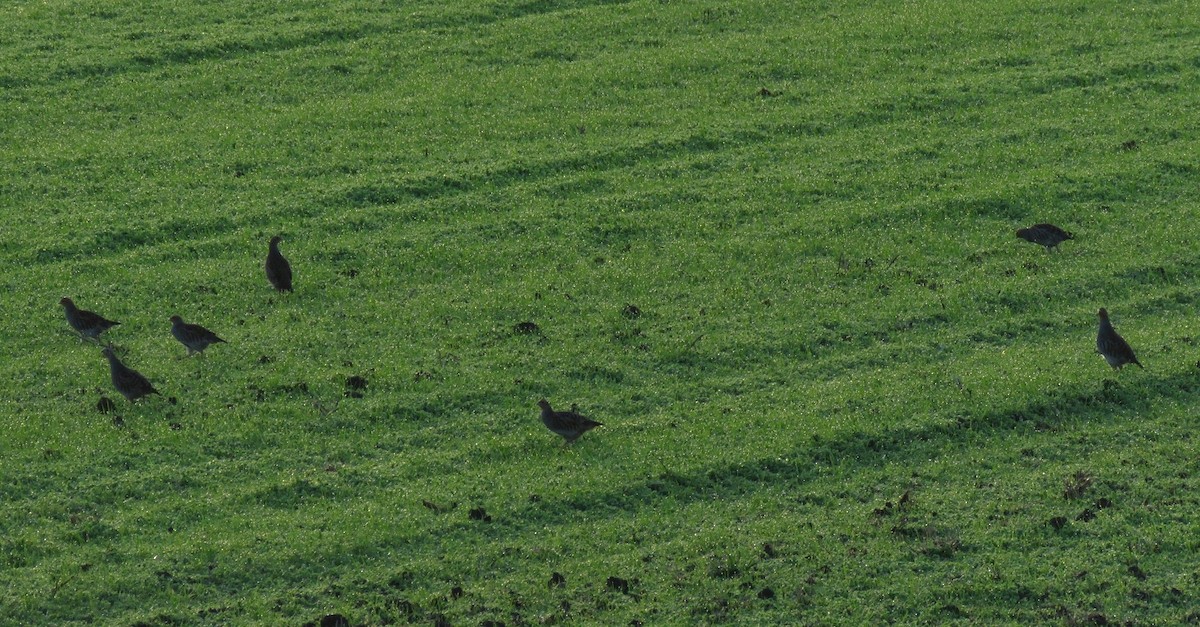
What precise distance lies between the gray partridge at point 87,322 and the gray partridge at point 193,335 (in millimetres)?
1044

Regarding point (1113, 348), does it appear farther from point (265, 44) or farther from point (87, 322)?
point (265, 44)

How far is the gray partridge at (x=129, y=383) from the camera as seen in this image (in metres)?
18.5

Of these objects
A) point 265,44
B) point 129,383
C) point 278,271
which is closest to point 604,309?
point 278,271

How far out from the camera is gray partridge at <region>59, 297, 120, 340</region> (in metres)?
20.1

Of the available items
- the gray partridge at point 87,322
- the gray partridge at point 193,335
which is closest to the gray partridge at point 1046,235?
the gray partridge at point 193,335

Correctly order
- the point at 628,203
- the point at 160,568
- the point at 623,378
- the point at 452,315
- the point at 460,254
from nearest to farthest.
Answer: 1. the point at 160,568
2. the point at 623,378
3. the point at 452,315
4. the point at 460,254
5. the point at 628,203

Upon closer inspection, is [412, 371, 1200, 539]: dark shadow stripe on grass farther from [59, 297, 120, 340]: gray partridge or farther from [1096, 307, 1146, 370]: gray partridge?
[59, 297, 120, 340]: gray partridge

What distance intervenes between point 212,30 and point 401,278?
11.6m

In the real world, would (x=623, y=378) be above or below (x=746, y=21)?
below

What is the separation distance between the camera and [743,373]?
19.2 metres

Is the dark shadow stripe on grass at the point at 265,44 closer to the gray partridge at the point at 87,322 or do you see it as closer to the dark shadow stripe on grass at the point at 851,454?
the gray partridge at the point at 87,322

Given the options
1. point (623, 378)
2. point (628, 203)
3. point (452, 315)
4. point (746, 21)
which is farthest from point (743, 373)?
point (746, 21)

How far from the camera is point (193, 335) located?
1964 centimetres

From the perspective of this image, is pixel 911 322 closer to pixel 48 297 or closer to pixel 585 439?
pixel 585 439
